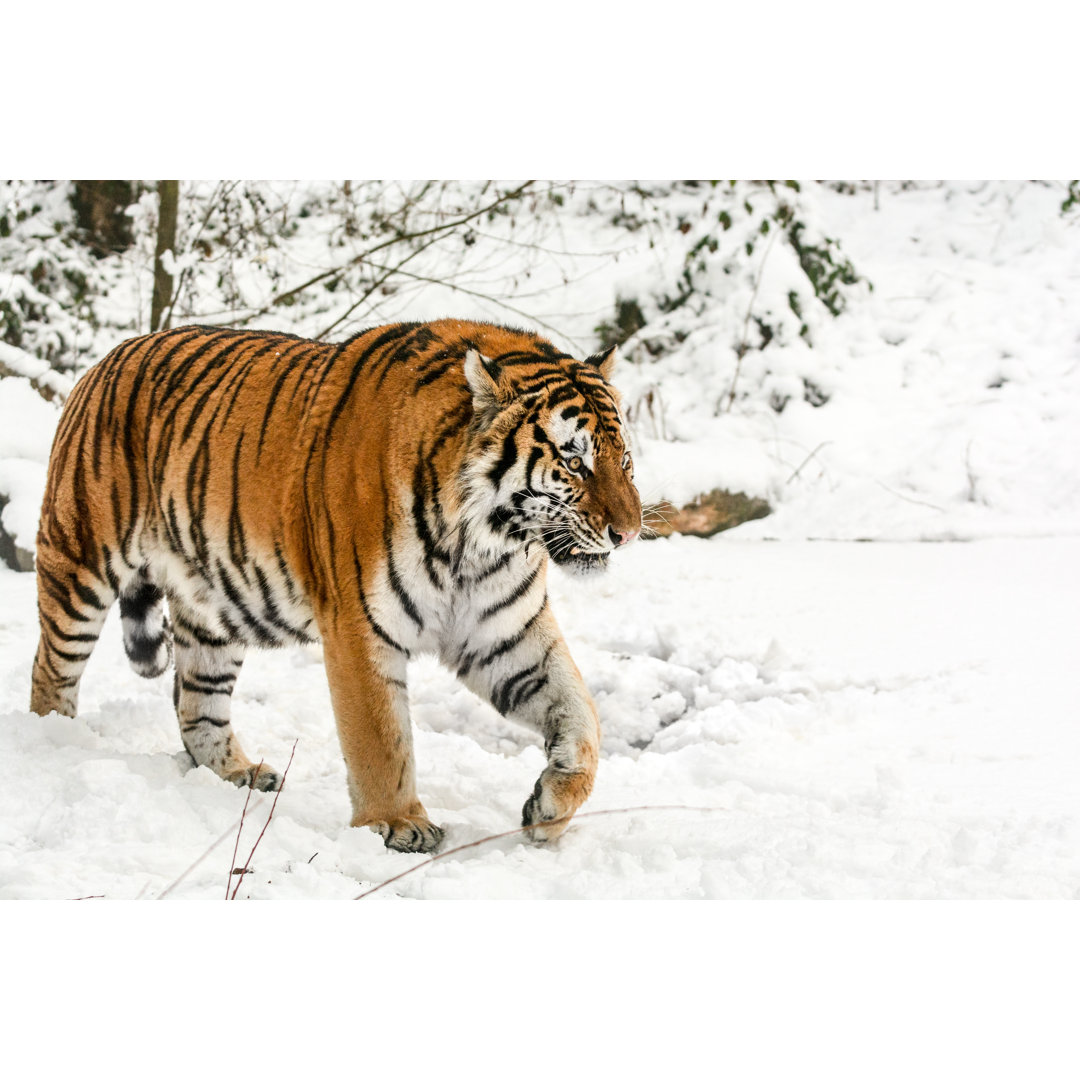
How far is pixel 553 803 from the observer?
2.09 m

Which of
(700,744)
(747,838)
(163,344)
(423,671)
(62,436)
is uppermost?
(163,344)

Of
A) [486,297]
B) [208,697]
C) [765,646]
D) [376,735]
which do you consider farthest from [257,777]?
[486,297]

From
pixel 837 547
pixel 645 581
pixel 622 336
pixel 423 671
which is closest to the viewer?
pixel 423 671

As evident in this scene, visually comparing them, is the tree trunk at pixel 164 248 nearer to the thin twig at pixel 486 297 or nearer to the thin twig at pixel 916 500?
the thin twig at pixel 486 297

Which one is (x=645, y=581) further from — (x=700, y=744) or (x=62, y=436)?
(x=62, y=436)

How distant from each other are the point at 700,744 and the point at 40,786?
153 cm

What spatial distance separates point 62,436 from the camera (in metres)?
2.76

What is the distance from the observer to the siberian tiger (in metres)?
2.06

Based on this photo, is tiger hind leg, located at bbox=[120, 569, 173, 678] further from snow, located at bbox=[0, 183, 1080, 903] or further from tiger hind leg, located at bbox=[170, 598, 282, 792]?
snow, located at bbox=[0, 183, 1080, 903]

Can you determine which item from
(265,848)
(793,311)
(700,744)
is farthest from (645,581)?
(265,848)

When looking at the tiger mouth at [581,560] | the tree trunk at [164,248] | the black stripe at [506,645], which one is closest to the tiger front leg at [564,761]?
the black stripe at [506,645]

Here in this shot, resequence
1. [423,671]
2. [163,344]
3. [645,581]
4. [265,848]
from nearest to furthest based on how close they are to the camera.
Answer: [265,848] → [163,344] → [423,671] → [645,581]

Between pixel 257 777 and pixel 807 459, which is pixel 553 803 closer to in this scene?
pixel 257 777

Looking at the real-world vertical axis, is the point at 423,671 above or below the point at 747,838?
below
